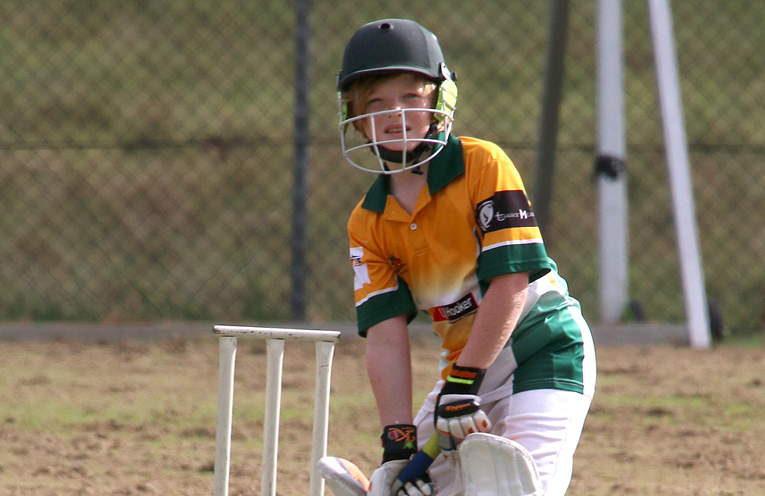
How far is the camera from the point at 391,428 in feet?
6.84

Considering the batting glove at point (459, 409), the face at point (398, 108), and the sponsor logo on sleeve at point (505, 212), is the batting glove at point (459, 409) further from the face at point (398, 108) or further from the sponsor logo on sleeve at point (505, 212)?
the face at point (398, 108)

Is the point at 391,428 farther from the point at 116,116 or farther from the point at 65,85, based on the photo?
the point at 65,85

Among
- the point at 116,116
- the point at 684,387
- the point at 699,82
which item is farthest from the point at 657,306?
the point at 116,116

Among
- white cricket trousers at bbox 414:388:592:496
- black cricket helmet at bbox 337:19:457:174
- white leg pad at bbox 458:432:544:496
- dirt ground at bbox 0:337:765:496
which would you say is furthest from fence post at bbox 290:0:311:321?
white leg pad at bbox 458:432:544:496

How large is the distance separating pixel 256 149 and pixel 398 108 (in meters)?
5.42

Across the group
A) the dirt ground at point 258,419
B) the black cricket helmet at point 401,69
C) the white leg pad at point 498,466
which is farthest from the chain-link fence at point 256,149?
the white leg pad at point 498,466

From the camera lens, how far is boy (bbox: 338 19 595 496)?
2.00 metres

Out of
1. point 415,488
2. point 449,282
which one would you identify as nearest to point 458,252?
point 449,282

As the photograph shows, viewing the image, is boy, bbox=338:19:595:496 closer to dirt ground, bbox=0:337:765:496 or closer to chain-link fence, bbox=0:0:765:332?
dirt ground, bbox=0:337:765:496

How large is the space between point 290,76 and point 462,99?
5.57 feet

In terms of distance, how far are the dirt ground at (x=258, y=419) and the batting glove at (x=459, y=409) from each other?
91cm

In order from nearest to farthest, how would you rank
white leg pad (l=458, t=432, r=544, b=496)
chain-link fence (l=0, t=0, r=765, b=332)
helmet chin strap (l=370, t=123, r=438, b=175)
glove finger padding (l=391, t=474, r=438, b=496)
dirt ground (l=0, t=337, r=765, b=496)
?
white leg pad (l=458, t=432, r=544, b=496) < glove finger padding (l=391, t=474, r=438, b=496) < helmet chin strap (l=370, t=123, r=438, b=175) < dirt ground (l=0, t=337, r=765, b=496) < chain-link fence (l=0, t=0, r=765, b=332)

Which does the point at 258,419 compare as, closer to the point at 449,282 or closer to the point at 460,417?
the point at 449,282

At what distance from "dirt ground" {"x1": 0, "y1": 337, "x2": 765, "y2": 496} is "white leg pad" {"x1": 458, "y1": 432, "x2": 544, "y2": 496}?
93 centimetres
